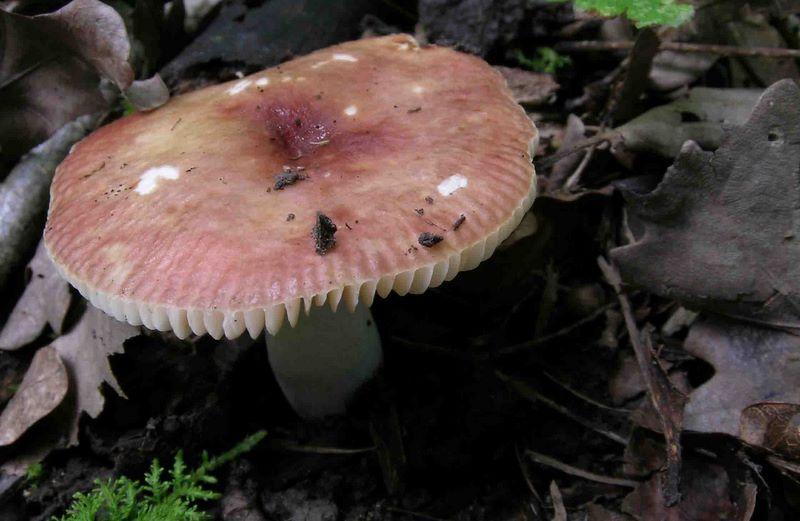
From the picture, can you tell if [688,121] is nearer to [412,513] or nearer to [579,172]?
[579,172]

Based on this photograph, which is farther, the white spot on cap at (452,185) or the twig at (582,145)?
the twig at (582,145)

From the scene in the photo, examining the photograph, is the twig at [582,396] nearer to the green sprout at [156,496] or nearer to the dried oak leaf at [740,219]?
the dried oak leaf at [740,219]

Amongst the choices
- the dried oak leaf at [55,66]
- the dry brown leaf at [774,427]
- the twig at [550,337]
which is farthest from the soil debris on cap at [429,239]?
the dried oak leaf at [55,66]

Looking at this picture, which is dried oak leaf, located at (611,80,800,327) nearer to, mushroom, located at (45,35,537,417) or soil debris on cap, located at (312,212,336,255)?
mushroom, located at (45,35,537,417)

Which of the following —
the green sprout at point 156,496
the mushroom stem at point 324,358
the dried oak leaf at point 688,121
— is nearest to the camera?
the green sprout at point 156,496

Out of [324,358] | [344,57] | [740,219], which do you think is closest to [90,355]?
[324,358]

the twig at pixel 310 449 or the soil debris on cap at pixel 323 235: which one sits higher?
the soil debris on cap at pixel 323 235

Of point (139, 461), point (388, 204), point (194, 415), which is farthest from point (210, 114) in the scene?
point (139, 461)

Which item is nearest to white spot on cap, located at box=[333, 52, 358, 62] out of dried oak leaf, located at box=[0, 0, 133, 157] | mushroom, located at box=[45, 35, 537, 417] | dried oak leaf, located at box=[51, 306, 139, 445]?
mushroom, located at box=[45, 35, 537, 417]
